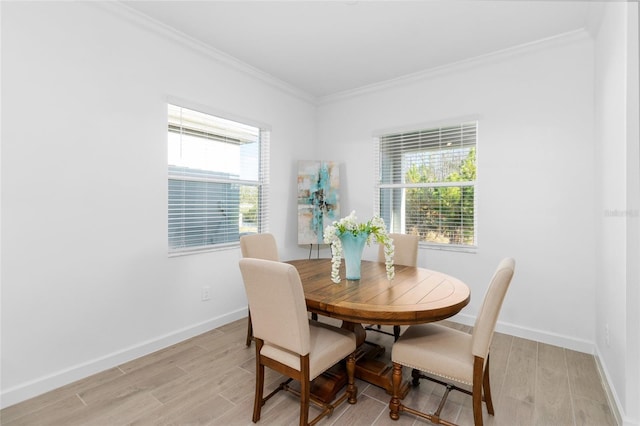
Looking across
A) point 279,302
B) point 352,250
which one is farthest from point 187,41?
point 279,302

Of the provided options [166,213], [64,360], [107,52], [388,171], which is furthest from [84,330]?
[388,171]

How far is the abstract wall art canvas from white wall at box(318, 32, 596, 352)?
4.24 ft

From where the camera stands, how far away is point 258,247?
9.71 ft

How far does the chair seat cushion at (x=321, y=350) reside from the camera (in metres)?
1.69

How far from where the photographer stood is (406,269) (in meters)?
2.58

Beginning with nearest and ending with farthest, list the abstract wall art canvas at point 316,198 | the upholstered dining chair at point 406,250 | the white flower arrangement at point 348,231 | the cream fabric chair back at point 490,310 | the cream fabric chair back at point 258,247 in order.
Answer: the cream fabric chair back at point 490,310 < the white flower arrangement at point 348,231 < the cream fabric chair back at point 258,247 < the upholstered dining chair at point 406,250 < the abstract wall art canvas at point 316,198

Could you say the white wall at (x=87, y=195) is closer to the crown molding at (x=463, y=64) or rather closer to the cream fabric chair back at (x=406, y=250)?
the crown molding at (x=463, y=64)

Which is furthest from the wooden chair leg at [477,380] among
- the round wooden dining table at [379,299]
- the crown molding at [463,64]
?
the crown molding at [463,64]

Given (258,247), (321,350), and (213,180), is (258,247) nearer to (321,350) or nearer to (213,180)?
(213,180)

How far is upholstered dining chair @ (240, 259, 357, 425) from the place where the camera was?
159 centimetres

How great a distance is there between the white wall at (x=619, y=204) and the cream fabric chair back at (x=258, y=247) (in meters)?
2.58

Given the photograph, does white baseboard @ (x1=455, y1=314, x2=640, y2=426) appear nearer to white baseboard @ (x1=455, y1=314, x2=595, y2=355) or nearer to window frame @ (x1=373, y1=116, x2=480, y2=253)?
→ white baseboard @ (x1=455, y1=314, x2=595, y2=355)

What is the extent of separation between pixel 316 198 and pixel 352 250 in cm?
197

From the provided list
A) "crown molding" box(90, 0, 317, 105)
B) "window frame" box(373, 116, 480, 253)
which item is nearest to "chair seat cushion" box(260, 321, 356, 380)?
"window frame" box(373, 116, 480, 253)
